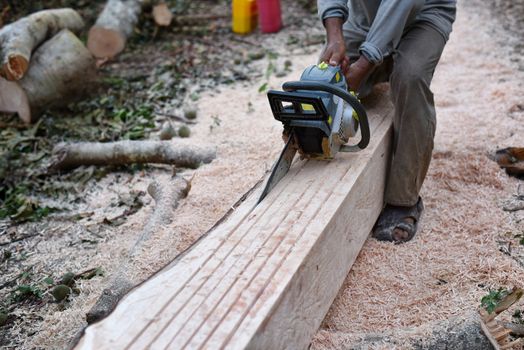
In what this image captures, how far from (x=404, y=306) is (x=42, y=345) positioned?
162 centimetres

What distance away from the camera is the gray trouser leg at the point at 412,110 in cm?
290

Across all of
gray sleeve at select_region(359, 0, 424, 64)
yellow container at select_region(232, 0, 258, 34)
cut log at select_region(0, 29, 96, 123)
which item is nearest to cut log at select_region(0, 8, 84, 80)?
cut log at select_region(0, 29, 96, 123)

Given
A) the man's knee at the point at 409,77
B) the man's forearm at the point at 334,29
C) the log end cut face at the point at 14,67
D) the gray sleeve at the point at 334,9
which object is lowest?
the log end cut face at the point at 14,67

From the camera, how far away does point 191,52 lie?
650 centimetres

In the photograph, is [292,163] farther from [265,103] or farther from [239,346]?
[265,103]

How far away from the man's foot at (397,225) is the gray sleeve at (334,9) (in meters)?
1.06

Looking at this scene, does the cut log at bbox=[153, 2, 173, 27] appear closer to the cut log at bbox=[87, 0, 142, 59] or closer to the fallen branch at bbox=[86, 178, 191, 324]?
the cut log at bbox=[87, 0, 142, 59]

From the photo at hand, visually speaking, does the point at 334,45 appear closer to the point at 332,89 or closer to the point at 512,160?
the point at 332,89

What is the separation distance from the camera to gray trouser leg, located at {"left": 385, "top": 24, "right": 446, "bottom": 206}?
290 cm

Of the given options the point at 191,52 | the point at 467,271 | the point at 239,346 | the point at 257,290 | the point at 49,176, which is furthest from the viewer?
the point at 191,52

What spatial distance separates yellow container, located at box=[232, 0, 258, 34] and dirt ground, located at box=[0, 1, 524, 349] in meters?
1.54

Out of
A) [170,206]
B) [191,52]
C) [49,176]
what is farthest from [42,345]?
[191,52]

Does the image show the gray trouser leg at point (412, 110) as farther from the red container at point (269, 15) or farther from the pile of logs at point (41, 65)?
the red container at point (269, 15)

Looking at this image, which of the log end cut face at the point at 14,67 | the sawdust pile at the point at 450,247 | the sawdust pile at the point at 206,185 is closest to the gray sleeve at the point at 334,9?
the sawdust pile at the point at 206,185
